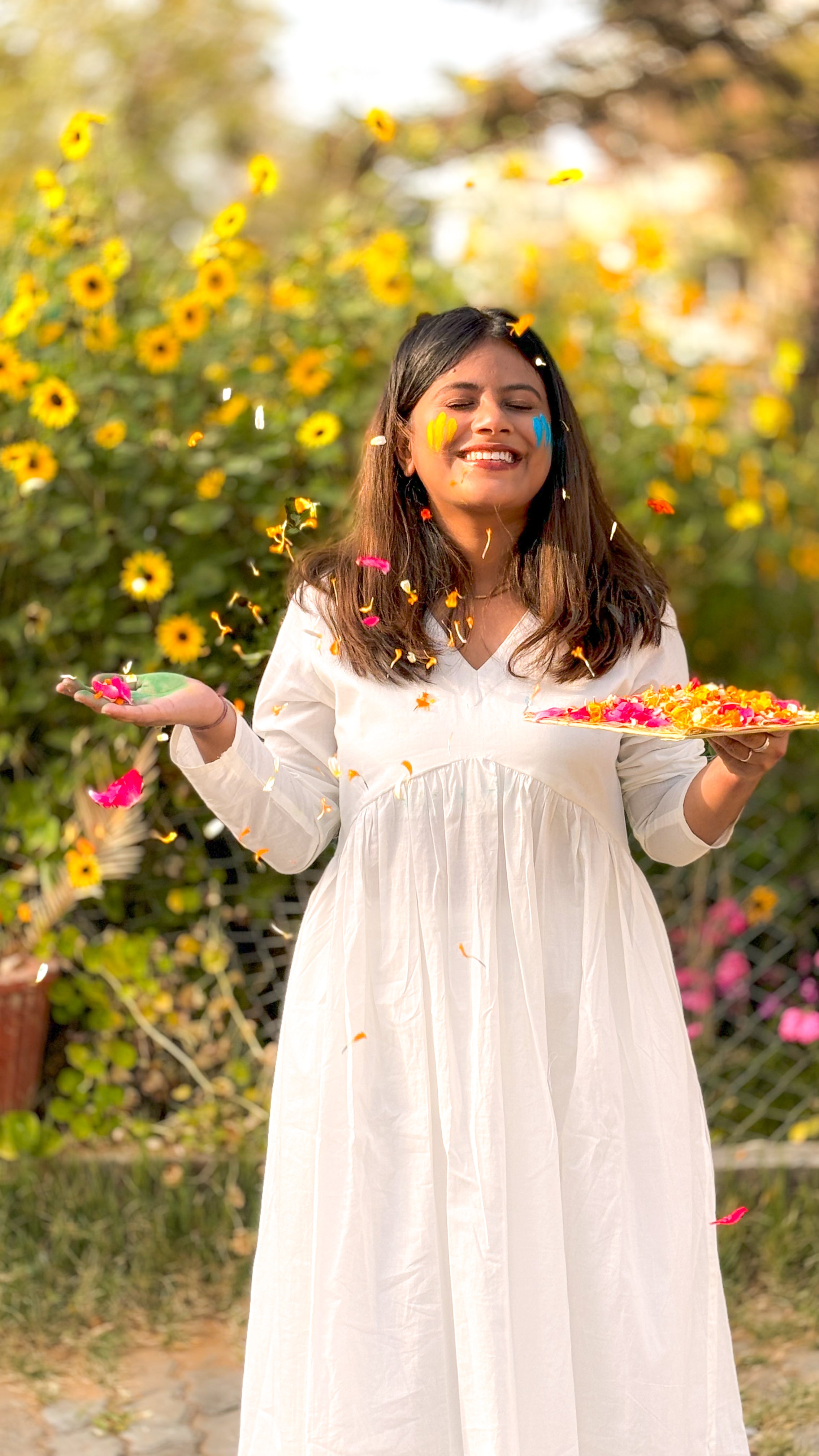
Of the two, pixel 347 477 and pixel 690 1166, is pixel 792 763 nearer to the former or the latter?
pixel 347 477

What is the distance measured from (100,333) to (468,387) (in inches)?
52.8

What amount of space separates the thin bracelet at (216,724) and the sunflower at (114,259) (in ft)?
4.39

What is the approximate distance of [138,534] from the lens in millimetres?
2969

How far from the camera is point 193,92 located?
9.88 meters

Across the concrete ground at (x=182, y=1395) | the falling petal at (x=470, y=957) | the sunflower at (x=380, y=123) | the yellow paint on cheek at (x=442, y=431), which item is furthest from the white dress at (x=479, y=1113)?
the sunflower at (x=380, y=123)

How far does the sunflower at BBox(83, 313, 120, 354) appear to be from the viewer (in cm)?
288

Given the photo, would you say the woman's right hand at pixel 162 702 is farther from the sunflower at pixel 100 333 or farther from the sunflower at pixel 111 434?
the sunflower at pixel 100 333

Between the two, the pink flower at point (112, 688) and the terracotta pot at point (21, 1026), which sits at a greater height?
the pink flower at point (112, 688)

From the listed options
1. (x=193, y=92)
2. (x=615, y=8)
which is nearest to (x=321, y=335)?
(x=615, y=8)

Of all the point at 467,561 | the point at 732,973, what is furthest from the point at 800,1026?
the point at 467,561

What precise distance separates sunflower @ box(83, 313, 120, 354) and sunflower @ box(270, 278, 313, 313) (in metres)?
0.33

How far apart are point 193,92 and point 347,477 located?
7.71 meters

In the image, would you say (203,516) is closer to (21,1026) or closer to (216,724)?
(21,1026)

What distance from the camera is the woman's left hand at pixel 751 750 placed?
1536 millimetres
